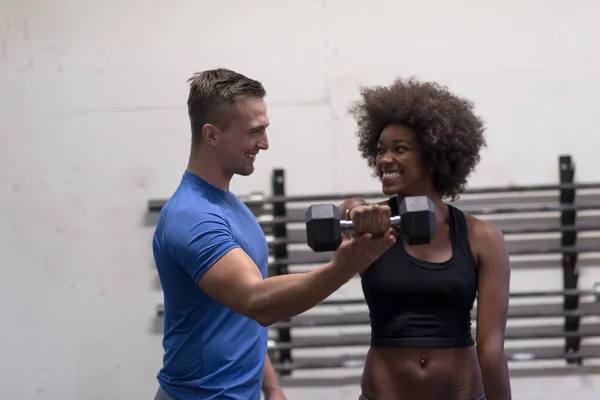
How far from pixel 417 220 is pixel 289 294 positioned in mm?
290

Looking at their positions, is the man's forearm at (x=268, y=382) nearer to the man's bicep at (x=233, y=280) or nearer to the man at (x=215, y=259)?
the man at (x=215, y=259)

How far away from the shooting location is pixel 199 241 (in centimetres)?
134

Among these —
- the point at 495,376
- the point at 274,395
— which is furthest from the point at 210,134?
the point at 495,376

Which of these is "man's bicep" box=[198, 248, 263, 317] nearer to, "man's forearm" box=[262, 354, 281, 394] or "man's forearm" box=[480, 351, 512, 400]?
"man's forearm" box=[262, 354, 281, 394]

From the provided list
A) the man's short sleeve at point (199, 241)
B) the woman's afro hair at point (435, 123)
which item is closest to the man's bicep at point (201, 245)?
the man's short sleeve at point (199, 241)

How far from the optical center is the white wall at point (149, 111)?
2799 mm

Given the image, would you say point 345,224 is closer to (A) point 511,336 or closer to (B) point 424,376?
(B) point 424,376

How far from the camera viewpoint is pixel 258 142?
61.1 inches

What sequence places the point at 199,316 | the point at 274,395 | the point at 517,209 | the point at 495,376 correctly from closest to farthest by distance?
1. the point at 199,316
2. the point at 495,376
3. the point at 274,395
4. the point at 517,209

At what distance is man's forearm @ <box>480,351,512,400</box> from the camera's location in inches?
63.6

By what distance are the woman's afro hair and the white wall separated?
35.3 inches

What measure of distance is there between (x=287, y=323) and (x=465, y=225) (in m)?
1.23

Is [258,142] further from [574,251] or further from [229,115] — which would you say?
[574,251]

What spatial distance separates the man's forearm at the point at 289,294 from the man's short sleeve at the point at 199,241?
0.14 metres
